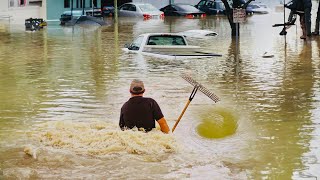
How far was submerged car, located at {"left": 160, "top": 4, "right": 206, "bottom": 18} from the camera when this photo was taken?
6162 cm

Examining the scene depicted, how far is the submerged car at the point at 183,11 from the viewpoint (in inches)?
2426

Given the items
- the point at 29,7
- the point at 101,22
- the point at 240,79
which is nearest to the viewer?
the point at 240,79

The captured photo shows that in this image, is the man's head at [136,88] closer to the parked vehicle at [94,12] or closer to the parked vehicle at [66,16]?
the parked vehicle at [66,16]

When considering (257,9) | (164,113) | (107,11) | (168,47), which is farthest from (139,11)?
(164,113)

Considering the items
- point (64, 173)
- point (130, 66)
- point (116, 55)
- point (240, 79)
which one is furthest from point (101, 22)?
point (64, 173)

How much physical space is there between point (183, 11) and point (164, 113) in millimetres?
47987

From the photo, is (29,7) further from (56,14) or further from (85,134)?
(85,134)

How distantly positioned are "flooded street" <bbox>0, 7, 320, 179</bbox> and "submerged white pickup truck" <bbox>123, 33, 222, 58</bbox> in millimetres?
511

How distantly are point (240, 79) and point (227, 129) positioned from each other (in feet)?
23.3

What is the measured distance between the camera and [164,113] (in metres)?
15.1

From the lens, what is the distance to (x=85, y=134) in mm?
12141

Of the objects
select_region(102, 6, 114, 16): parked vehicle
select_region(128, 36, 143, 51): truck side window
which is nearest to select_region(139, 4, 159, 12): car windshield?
select_region(102, 6, 114, 16): parked vehicle

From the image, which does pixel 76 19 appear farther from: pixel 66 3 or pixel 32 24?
pixel 66 3

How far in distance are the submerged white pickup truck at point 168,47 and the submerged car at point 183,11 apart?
1370 inches
